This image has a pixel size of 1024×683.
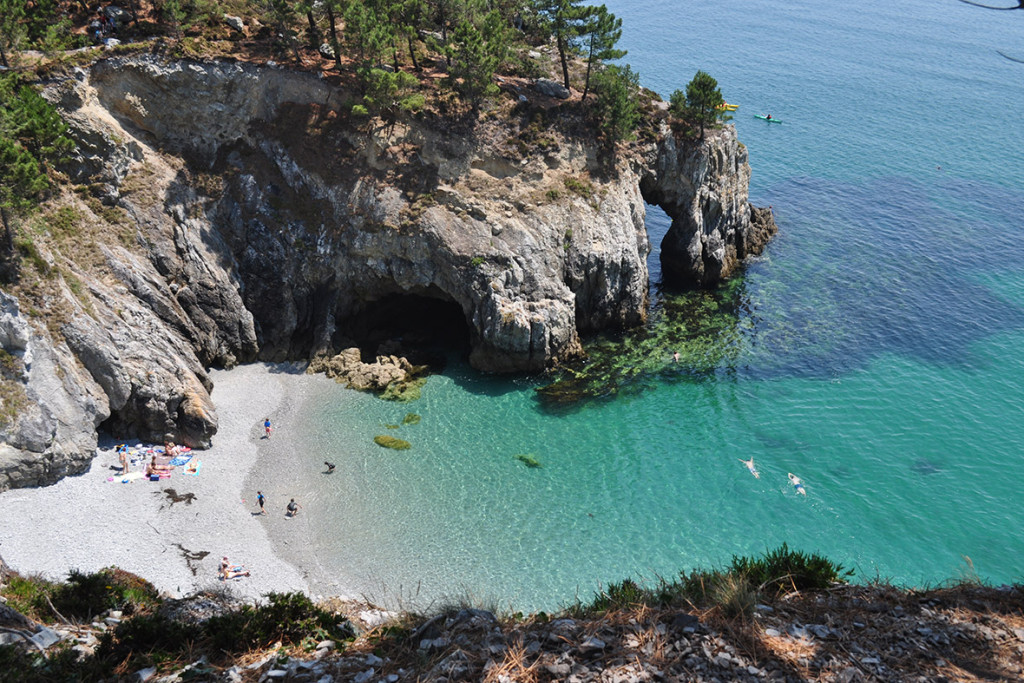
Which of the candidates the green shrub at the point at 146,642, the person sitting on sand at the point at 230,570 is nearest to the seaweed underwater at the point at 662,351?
the person sitting on sand at the point at 230,570

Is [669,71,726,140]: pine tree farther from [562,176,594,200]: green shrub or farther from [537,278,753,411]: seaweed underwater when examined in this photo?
[537,278,753,411]: seaweed underwater

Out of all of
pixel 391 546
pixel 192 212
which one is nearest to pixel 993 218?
pixel 391 546

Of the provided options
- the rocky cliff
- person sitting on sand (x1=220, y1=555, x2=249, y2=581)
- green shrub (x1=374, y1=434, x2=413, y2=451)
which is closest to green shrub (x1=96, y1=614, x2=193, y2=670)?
person sitting on sand (x1=220, y1=555, x2=249, y2=581)

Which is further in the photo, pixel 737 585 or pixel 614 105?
pixel 614 105

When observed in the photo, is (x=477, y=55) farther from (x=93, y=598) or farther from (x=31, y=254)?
(x=93, y=598)

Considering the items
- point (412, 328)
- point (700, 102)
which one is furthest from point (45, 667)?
point (700, 102)

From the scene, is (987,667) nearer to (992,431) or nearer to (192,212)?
(992,431)
